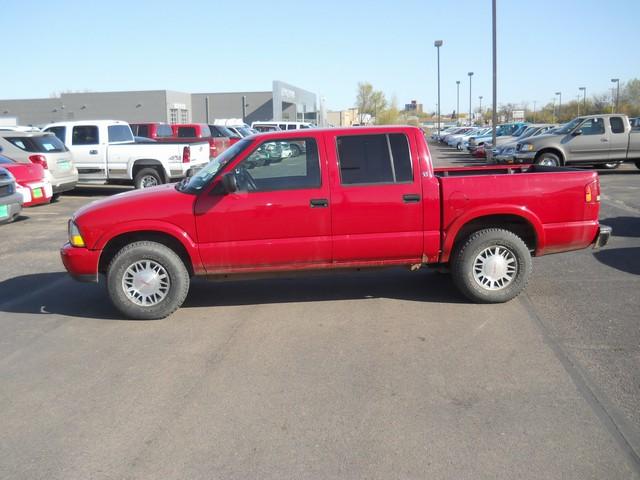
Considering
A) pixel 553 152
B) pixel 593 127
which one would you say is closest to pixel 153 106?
pixel 553 152

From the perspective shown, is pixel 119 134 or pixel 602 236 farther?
pixel 119 134

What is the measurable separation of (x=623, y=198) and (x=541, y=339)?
1030 centimetres

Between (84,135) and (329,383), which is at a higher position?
(84,135)

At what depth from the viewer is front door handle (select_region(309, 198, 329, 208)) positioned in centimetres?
633

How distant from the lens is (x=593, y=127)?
19.8 metres

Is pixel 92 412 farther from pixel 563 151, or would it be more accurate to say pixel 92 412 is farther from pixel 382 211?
pixel 563 151

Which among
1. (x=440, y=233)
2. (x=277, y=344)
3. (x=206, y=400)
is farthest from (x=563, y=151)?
(x=206, y=400)

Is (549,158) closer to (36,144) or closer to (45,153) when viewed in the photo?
(45,153)

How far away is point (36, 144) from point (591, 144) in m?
15.6

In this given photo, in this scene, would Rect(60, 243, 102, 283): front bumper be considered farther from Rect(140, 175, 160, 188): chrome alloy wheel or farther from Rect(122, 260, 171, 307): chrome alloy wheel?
Rect(140, 175, 160, 188): chrome alloy wheel

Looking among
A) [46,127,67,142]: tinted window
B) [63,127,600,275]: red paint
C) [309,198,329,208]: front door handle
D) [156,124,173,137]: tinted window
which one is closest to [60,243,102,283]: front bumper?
[63,127,600,275]: red paint

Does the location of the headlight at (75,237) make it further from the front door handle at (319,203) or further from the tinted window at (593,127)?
the tinted window at (593,127)

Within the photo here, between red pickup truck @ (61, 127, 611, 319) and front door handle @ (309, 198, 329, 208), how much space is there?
11 mm

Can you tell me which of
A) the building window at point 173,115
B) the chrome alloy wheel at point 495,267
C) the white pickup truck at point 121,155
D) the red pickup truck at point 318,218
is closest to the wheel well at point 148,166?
the white pickup truck at point 121,155
